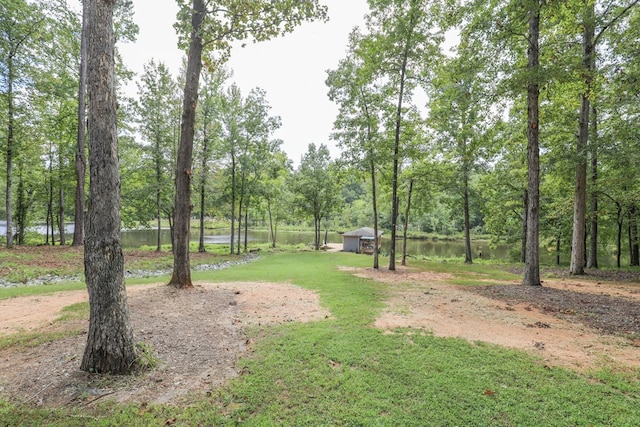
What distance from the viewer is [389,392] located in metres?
3.09

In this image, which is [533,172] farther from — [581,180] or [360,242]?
[360,242]

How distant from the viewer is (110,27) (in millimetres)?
3428

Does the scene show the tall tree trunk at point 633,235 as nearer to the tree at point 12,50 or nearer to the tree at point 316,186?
the tree at point 316,186

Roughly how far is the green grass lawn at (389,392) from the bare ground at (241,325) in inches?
10.3

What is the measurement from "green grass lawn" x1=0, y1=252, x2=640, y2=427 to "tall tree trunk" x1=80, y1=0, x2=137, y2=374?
2.34 feet

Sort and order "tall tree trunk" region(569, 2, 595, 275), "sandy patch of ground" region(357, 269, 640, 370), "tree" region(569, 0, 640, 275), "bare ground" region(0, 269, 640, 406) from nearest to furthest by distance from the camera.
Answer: "bare ground" region(0, 269, 640, 406) → "sandy patch of ground" region(357, 269, 640, 370) → "tree" region(569, 0, 640, 275) → "tall tree trunk" region(569, 2, 595, 275)

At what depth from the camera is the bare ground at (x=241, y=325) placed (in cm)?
A: 317

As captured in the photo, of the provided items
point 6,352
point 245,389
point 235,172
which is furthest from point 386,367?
point 235,172

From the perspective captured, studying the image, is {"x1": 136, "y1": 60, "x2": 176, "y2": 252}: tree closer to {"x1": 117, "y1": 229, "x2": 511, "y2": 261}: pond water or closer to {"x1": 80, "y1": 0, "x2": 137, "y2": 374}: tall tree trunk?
{"x1": 117, "y1": 229, "x2": 511, "y2": 261}: pond water

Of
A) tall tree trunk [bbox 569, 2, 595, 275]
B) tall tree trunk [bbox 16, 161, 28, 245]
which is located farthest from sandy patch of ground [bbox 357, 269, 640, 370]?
tall tree trunk [bbox 16, 161, 28, 245]

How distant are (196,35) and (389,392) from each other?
8566 millimetres

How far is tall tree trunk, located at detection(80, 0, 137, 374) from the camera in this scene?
3283 mm

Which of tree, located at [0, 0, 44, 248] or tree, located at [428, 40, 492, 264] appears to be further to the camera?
tree, located at [0, 0, 44, 248]

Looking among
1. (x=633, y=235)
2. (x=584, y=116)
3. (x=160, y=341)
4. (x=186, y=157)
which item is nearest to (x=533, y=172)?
(x=584, y=116)
